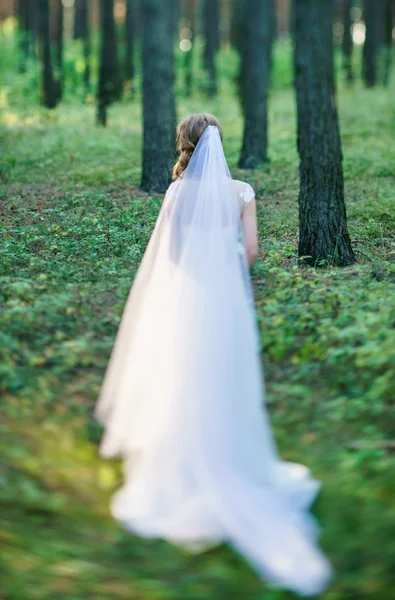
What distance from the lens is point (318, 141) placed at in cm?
866

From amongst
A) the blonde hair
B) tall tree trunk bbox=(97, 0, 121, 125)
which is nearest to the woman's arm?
the blonde hair

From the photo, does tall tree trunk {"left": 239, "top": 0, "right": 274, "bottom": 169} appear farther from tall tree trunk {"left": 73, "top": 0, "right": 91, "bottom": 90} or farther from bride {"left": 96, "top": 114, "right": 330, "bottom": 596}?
tall tree trunk {"left": 73, "top": 0, "right": 91, "bottom": 90}

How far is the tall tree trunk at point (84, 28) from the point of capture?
30.4 metres

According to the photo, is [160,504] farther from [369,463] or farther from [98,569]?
[369,463]

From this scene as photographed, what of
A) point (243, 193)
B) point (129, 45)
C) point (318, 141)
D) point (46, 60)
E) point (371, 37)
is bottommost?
point (243, 193)

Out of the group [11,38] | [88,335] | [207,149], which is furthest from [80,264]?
[11,38]

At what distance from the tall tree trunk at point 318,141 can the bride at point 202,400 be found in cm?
238

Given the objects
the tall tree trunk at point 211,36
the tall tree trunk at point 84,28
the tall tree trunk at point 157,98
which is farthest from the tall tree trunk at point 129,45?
the tall tree trunk at point 157,98

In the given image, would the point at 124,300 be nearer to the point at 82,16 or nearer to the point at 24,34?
the point at 82,16

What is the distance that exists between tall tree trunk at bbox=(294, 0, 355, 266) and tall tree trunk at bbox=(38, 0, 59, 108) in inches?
660

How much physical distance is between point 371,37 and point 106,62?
12.3 meters

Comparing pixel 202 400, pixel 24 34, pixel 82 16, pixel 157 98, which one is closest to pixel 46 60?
pixel 157 98

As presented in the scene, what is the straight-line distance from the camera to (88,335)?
6.92 m

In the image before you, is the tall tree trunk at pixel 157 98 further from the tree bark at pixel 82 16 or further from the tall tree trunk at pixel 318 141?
the tree bark at pixel 82 16
